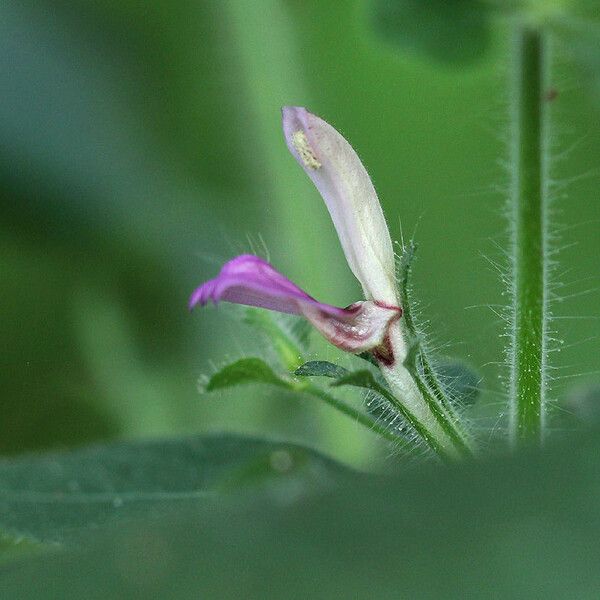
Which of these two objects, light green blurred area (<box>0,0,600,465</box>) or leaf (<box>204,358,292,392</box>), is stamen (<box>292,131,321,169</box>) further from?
light green blurred area (<box>0,0,600,465</box>)

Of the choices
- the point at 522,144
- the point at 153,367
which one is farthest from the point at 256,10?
the point at 522,144

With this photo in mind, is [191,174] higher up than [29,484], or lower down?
higher up

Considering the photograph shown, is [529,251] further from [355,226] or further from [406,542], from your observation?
[406,542]

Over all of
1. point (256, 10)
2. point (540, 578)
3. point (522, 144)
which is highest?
point (256, 10)

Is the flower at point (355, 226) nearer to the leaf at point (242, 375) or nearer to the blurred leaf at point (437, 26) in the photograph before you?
the leaf at point (242, 375)

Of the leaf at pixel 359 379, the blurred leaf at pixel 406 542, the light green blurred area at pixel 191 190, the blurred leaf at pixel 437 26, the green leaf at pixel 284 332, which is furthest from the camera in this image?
the light green blurred area at pixel 191 190

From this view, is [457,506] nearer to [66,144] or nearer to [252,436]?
[252,436]

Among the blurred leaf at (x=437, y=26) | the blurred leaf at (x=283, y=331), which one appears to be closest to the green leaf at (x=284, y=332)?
the blurred leaf at (x=283, y=331)
